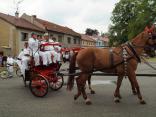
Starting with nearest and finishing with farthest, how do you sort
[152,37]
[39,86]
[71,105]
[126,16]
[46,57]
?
[71,105] < [152,37] < [39,86] < [46,57] < [126,16]

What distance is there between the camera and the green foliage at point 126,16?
72325 millimetres

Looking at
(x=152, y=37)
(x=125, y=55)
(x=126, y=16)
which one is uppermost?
(x=126, y=16)

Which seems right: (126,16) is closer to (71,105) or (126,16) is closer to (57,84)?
(57,84)

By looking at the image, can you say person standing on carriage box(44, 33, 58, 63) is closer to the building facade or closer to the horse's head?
the horse's head

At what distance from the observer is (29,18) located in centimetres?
6356

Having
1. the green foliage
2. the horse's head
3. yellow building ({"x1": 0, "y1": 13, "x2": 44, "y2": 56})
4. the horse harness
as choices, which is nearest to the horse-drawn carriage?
the horse harness

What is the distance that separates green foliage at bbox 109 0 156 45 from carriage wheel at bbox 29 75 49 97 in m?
62.0

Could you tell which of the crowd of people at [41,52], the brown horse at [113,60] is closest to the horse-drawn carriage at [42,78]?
the crowd of people at [41,52]

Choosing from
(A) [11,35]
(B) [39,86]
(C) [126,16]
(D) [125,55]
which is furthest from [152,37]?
(C) [126,16]

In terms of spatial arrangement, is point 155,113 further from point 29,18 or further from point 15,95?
point 29,18

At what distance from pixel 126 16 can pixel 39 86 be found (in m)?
74.2

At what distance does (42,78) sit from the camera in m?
10.7

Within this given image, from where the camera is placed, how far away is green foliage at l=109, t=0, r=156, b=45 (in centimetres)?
7232

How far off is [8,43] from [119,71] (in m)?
42.1
